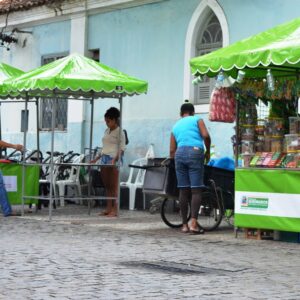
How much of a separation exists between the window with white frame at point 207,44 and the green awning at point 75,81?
2.55 meters

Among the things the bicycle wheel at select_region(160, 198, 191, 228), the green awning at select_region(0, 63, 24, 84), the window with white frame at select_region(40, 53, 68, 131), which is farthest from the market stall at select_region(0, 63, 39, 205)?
the window with white frame at select_region(40, 53, 68, 131)

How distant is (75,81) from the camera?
1445 centimetres

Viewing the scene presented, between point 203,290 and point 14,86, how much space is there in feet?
25.6

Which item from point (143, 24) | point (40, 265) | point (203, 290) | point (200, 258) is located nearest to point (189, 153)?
point (200, 258)

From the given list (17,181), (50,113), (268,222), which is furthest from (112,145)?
(50,113)

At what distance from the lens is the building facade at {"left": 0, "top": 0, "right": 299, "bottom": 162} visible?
651 inches

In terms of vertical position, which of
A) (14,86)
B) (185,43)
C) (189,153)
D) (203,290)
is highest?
(185,43)

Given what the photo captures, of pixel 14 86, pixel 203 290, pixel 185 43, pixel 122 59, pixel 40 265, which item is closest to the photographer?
pixel 203 290

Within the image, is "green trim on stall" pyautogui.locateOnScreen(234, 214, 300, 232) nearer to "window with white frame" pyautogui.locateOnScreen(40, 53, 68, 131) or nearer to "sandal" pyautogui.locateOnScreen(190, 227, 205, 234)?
"sandal" pyautogui.locateOnScreen(190, 227, 205, 234)

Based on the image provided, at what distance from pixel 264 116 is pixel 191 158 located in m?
1.28

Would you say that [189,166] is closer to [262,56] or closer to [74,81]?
[262,56]

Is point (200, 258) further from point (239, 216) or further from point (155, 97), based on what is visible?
point (155, 97)

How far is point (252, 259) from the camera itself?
1022 centimetres

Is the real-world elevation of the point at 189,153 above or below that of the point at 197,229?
above
